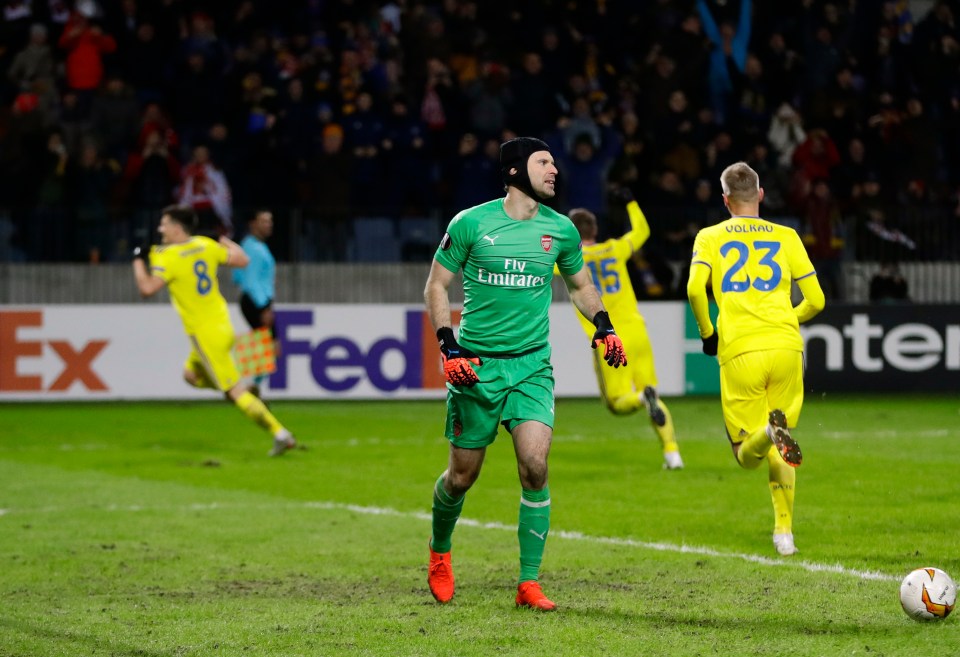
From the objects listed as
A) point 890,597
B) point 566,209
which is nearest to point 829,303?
point 566,209

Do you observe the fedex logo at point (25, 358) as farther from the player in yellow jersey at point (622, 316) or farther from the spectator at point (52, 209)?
the player in yellow jersey at point (622, 316)

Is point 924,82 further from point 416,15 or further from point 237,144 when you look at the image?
point 237,144

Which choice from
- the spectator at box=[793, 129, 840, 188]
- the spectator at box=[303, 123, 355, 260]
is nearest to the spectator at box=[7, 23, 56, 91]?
the spectator at box=[303, 123, 355, 260]

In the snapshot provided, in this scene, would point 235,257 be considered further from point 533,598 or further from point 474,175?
point 533,598

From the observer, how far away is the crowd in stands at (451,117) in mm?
20984

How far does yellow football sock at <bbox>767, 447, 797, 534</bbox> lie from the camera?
9023mm

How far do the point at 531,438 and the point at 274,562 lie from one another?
223 cm

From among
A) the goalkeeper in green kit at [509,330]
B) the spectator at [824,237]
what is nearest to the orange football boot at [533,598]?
the goalkeeper in green kit at [509,330]

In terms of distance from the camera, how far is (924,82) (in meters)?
24.0

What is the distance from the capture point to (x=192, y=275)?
49.2 feet

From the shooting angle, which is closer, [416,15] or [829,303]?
[829,303]

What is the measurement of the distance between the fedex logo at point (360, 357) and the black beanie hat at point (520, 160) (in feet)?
42.4

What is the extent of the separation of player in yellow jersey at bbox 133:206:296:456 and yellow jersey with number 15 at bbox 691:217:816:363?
21.7 ft

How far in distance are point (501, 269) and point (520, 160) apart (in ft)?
1.74
